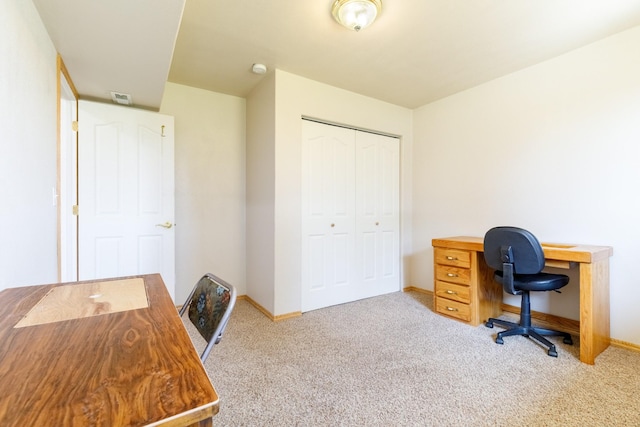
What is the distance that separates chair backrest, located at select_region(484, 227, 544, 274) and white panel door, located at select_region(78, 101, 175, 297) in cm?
288

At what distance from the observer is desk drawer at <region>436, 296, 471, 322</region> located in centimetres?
267

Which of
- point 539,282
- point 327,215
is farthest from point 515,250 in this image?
point 327,215

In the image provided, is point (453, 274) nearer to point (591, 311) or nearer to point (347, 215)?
point (591, 311)

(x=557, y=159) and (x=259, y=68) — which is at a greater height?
(x=259, y=68)

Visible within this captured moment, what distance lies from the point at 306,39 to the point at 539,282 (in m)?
2.56

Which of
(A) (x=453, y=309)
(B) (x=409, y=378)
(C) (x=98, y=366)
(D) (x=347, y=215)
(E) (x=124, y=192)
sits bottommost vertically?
(B) (x=409, y=378)

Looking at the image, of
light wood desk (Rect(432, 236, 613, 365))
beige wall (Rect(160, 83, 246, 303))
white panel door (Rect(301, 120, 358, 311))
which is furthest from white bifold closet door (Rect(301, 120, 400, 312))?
beige wall (Rect(160, 83, 246, 303))

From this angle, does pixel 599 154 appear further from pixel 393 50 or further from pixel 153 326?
pixel 153 326

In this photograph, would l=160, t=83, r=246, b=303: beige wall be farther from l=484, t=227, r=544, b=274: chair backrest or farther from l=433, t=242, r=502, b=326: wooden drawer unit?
l=484, t=227, r=544, b=274: chair backrest

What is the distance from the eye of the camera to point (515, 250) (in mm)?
2176

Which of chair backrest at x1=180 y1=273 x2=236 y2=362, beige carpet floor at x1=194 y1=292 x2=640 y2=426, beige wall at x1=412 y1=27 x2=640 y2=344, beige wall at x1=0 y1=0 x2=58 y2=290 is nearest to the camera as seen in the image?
chair backrest at x1=180 y1=273 x2=236 y2=362

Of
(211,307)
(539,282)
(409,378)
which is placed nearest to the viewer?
(211,307)

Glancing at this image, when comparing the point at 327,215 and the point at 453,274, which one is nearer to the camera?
the point at 453,274

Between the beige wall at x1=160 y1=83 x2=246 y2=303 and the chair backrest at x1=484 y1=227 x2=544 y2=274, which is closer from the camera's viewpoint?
the chair backrest at x1=484 y1=227 x2=544 y2=274
